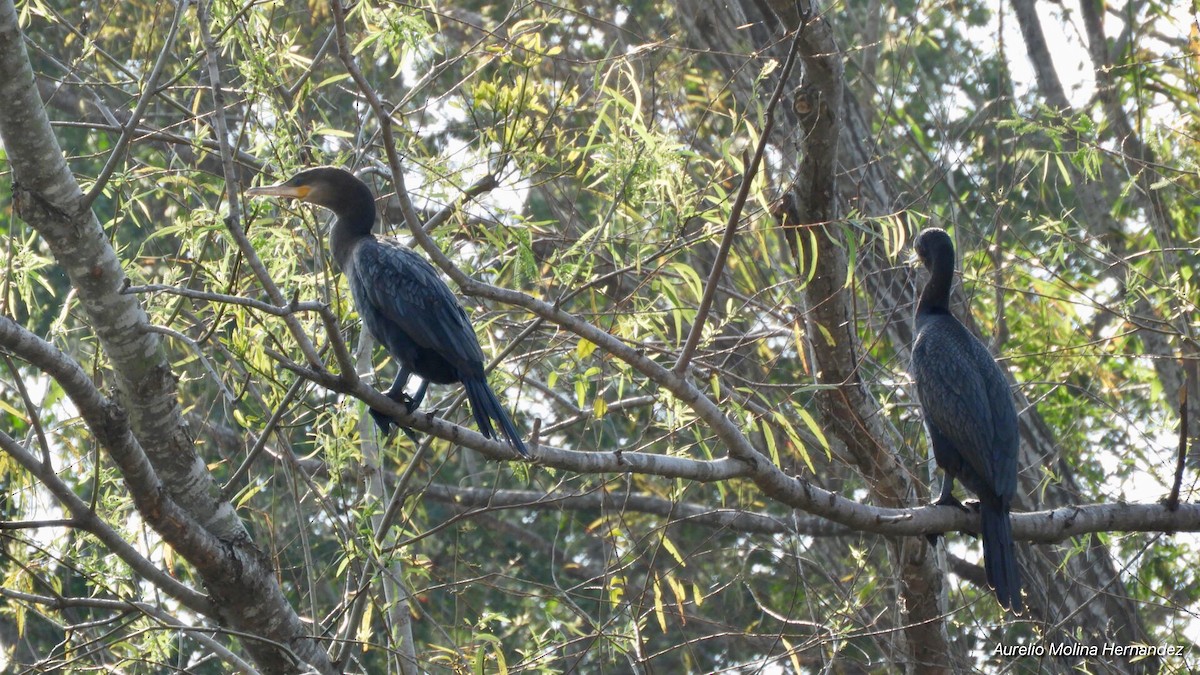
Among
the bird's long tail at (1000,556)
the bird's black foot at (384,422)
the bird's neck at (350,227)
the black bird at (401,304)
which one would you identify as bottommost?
the bird's long tail at (1000,556)

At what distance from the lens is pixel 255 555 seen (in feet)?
11.5

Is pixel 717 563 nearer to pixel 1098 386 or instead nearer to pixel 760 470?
pixel 1098 386

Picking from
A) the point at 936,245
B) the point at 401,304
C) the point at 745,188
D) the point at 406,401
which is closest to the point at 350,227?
the point at 401,304

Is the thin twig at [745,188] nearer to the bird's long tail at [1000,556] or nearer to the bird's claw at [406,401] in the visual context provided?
Result: the bird's claw at [406,401]

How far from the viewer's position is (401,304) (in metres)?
3.91

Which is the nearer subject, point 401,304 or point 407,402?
point 407,402

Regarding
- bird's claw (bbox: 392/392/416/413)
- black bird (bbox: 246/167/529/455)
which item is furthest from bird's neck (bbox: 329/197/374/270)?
bird's claw (bbox: 392/392/416/413)

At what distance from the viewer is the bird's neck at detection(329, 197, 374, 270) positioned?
4.33 metres

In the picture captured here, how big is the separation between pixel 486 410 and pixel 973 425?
6.24 feet

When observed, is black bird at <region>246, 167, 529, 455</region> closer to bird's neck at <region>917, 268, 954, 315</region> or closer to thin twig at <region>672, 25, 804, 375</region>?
thin twig at <region>672, 25, 804, 375</region>

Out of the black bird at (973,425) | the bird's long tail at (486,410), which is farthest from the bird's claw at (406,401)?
the black bird at (973,425)

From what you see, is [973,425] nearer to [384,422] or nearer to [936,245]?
[936,245]

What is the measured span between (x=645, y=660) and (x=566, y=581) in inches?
217

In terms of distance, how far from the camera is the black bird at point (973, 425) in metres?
4.10
